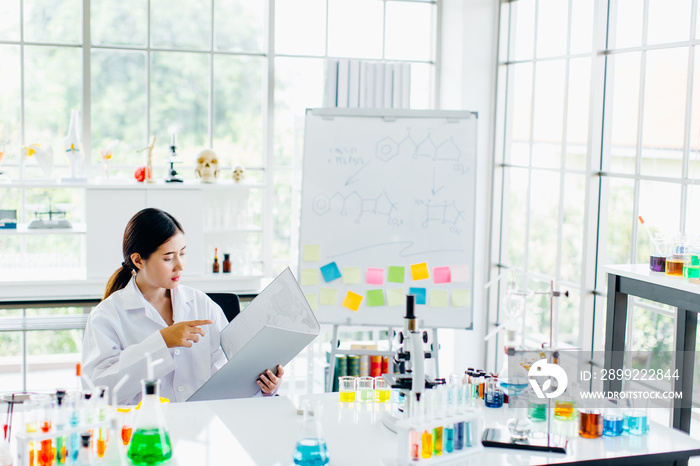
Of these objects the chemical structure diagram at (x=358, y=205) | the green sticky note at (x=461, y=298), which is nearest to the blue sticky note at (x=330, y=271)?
the chemical structure diagram at (x=358, y=205)

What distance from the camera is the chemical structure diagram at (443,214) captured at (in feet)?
11.7

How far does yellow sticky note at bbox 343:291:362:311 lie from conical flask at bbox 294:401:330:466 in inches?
67.8

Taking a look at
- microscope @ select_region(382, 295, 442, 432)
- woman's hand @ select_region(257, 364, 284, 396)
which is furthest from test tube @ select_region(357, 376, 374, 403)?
woman's hand @ select_region(257, 364, 284, 396)

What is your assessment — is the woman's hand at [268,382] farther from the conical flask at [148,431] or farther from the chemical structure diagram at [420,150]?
the chemical structure diagram at [420,150]

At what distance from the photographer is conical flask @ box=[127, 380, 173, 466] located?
1677 mm

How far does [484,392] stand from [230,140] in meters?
5.70

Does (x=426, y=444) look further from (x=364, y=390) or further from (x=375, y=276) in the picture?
(x=375, y=276)

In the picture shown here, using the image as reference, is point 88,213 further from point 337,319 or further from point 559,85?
point 559,85

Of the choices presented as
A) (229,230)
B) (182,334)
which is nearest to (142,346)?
(182,334)

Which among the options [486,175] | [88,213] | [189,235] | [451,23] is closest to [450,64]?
[451,23]

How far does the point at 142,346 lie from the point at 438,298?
1.61 metres

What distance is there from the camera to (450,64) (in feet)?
15.6

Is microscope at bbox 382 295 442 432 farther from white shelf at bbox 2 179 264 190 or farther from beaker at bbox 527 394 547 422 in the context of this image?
white shelf at bbox 2 179 264 190

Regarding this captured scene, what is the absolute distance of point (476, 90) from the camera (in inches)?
183
